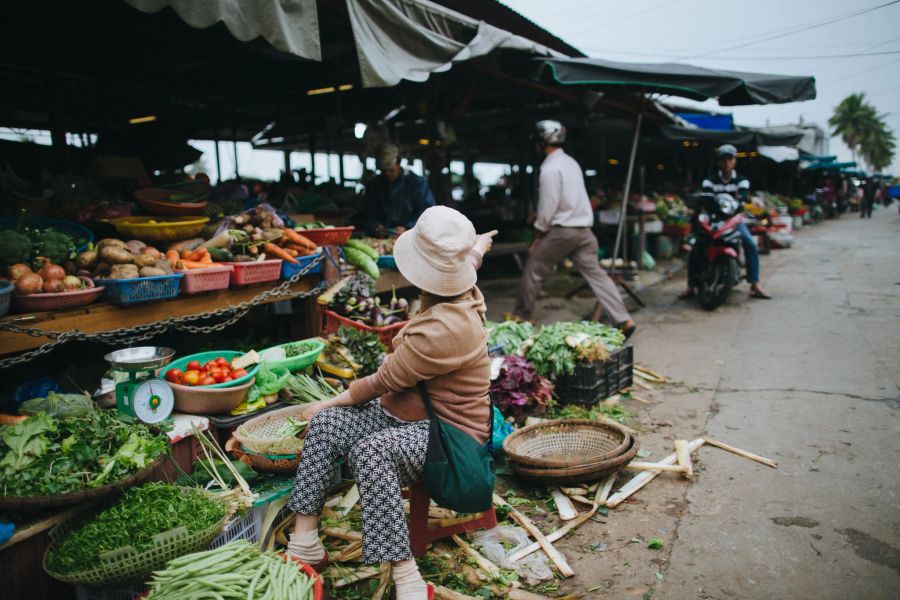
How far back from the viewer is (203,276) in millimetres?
3988

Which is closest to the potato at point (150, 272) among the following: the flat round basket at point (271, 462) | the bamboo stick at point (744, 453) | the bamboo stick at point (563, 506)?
the flat round basket at point (271, 462)

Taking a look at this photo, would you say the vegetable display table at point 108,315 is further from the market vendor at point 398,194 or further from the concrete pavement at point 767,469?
the concrete pavement at point 767,469

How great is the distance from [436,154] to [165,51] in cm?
387

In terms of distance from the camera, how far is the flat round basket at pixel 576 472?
3498 millimetres

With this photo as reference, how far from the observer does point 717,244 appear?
28.3 feet

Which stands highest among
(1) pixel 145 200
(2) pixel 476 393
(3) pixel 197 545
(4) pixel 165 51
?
(4) pixel 165 51

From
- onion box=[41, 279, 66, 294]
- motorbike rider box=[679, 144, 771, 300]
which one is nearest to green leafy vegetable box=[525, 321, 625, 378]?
onion box=[41, 279, 66, 294]

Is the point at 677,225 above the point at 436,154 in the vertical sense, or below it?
below

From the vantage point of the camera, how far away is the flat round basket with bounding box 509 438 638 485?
3.50 m

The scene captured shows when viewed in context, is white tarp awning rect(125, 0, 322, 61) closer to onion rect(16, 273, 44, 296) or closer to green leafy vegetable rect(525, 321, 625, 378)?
onion rect(16, 273, 44, 296)

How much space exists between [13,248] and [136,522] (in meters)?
1.94

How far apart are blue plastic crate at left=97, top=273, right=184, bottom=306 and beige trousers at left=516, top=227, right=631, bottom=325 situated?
3904 mm

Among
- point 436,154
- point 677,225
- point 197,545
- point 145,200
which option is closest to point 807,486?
point 197,545

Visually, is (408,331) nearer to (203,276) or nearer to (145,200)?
(203,276)
